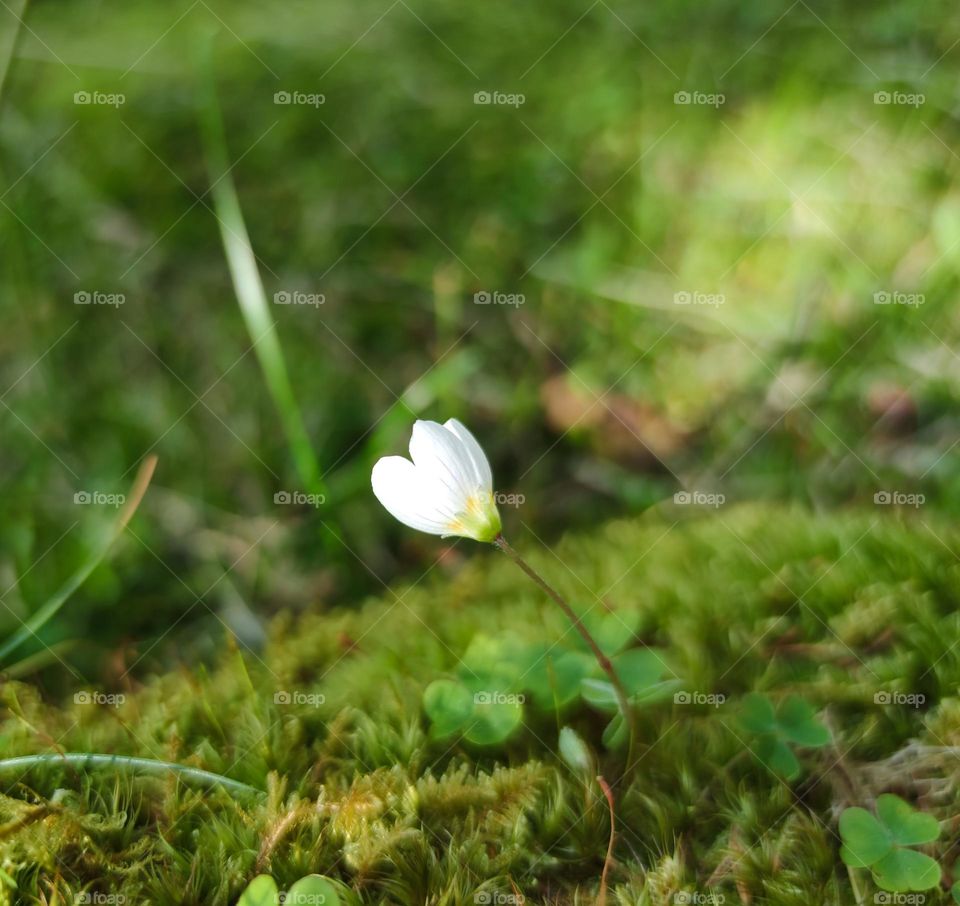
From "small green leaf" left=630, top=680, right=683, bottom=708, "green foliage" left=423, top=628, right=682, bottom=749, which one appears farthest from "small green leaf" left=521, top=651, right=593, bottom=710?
"small green leaf" left=630, top=680, right=683, bottom=708

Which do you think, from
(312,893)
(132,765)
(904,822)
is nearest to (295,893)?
(312,893)

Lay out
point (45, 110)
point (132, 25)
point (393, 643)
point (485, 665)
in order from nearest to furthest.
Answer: point (485, 665), point (393, 643), point (45, 110), point (132, 25)

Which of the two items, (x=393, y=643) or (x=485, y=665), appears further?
(x=393, y=643)

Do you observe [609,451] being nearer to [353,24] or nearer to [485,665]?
[485,665]

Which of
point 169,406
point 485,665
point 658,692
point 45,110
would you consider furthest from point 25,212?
point 658,692

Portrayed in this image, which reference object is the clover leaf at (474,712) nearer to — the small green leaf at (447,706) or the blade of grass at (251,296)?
the small green leaf at (447,706)

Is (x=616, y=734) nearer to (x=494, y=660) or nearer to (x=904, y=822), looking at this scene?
(x=494, y=660)

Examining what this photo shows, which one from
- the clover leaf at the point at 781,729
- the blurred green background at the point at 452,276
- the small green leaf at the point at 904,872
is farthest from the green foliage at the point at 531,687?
the blurred green background at the point at 452,276
